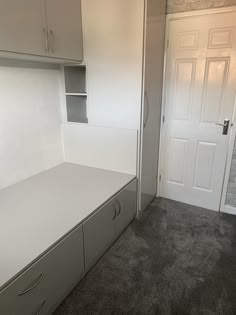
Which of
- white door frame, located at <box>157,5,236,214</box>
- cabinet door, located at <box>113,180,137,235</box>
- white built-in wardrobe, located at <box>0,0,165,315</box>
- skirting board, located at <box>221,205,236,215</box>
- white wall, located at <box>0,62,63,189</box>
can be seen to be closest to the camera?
white built-in wardrobe, located at <box>0,0,165,315</box>

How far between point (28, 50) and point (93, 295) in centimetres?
185

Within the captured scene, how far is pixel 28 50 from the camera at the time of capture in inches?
64.9

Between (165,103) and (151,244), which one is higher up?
(165,103)

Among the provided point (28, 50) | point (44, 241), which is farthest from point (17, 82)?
point (44, 241)

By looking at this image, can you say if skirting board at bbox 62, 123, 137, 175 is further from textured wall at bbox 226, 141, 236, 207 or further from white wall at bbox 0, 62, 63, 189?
textured wall at bbox 226, 141, 236, 207

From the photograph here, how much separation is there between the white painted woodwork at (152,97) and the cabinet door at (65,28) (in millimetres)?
650

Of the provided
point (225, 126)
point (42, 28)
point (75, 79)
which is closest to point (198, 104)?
point (225, 126)

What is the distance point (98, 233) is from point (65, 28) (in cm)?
177

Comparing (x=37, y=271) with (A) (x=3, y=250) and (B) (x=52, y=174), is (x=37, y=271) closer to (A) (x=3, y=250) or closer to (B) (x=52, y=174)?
(A) (x=3, y=250)

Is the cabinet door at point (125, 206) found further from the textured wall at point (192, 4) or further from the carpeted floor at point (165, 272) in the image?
the textured wall at point (192, 4)

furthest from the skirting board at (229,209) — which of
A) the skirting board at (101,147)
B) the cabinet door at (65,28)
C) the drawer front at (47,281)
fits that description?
the cabinet door at (65,28)

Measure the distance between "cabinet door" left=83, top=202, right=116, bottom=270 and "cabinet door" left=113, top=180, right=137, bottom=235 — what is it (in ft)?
0.31

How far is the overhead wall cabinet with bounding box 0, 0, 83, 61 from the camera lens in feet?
4.95

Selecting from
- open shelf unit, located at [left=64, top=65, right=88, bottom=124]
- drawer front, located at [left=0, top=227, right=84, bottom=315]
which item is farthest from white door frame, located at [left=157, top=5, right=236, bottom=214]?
drawer front, located at [left=0, top=227, right=84, bottom=315]
